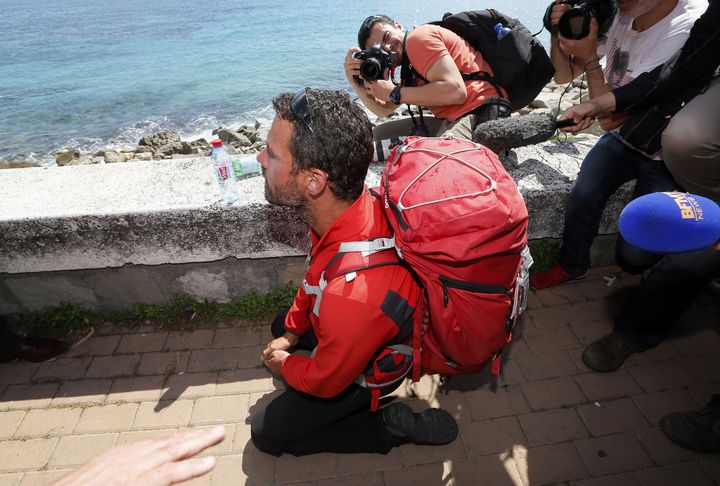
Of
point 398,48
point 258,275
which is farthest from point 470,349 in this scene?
point 398,48

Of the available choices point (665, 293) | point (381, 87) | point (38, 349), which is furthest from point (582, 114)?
point (38, 349)

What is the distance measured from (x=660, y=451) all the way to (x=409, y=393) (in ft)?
4.99

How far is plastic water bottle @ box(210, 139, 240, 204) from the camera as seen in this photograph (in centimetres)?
289

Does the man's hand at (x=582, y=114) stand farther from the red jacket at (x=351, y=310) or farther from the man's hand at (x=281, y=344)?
the man's hand at (x=281, y=344)

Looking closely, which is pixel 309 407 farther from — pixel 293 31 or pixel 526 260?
pixel 293 31

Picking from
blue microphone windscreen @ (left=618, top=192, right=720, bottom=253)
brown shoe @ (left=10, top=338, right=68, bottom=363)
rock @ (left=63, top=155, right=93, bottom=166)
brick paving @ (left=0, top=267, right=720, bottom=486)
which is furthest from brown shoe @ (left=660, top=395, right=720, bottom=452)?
rock @ (left=63, top=155, right=93, bottom=166)

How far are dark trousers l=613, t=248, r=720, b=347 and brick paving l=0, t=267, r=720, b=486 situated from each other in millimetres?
244

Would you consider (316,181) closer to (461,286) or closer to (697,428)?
(461,286)

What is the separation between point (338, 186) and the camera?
2119 millimetres

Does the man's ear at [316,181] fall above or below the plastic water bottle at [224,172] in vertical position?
above

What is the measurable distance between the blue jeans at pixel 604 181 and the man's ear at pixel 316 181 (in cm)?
205

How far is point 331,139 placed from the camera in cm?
204

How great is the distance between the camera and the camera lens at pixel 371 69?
3449 mm

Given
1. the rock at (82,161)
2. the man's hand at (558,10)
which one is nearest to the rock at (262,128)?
the rock at (82,161)
